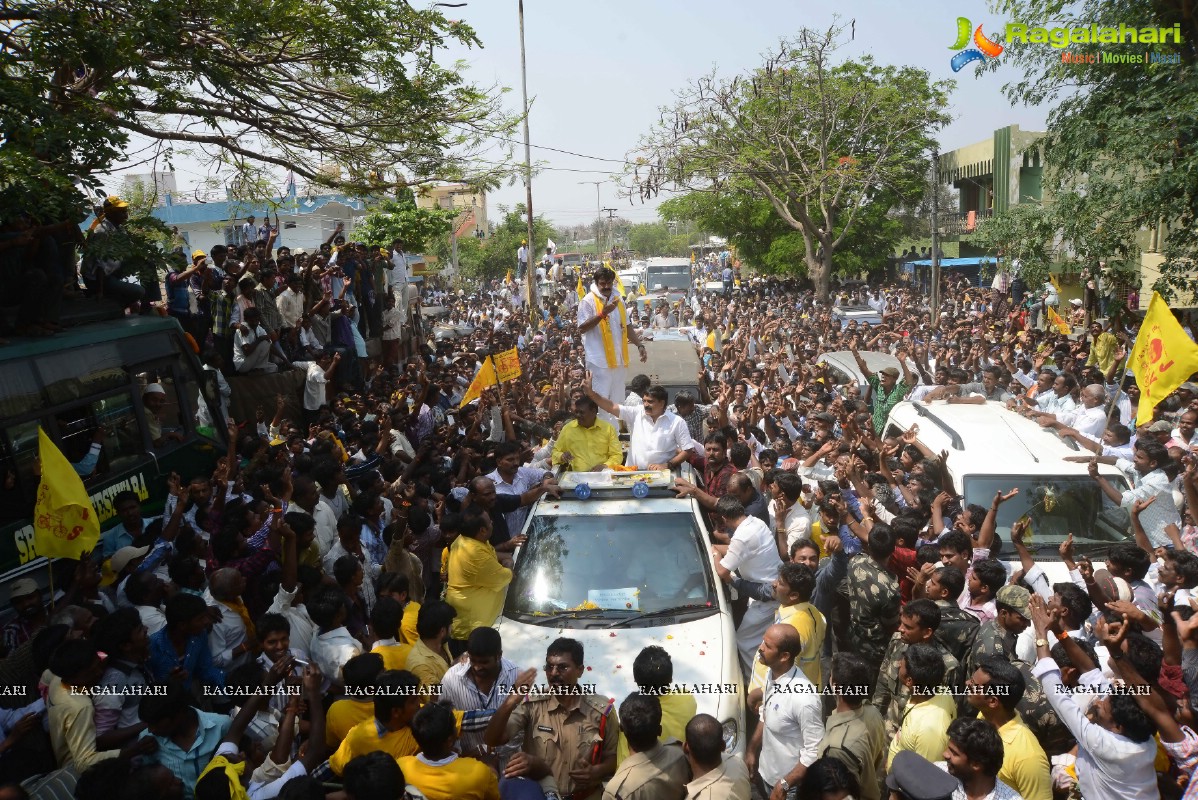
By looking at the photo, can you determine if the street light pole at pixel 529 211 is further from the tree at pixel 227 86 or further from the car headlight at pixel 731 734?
the car headlight at pixel 731 734

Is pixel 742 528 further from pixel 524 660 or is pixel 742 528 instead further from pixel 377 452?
pixel 377 452

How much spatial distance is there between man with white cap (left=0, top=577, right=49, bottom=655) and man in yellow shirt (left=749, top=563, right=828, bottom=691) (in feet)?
12.6

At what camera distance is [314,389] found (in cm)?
1125

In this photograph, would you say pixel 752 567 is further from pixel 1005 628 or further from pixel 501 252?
pixel 501 252

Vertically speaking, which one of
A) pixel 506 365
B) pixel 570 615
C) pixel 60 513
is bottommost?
pixel 570 615

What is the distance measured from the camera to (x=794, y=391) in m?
12.2

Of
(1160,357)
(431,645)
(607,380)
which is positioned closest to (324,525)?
(431,645)

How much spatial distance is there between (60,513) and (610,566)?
10.1ft

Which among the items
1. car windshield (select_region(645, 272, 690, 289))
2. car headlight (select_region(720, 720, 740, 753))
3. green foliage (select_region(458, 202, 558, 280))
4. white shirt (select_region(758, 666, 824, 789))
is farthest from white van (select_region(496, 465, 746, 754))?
green foliage (select_region(458, 202, 558, 280))

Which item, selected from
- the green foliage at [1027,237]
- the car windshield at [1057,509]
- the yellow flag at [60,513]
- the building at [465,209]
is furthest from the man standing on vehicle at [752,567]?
the building at [465,209]

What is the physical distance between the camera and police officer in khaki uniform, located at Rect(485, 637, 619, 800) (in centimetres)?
396

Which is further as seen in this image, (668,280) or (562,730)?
(668,280)

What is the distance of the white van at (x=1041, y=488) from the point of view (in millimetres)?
6594

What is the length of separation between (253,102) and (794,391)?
297 inches
